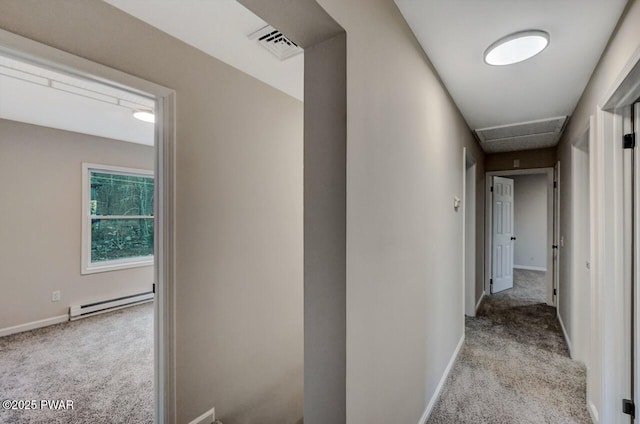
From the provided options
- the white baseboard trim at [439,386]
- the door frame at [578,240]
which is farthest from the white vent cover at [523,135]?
the white baseboard trim at [439,386]

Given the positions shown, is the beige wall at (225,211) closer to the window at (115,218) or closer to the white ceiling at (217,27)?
the white ceiling at (217,27)

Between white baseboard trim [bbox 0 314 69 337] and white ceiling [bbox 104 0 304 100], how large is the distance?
4.00m

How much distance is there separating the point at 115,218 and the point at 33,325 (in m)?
1.60

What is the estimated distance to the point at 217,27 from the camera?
1583 millimetres

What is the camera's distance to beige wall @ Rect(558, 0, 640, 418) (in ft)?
4.44

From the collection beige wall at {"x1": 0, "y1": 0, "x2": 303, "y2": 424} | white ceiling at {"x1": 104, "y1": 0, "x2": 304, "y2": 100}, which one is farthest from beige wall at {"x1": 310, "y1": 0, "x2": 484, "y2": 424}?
beige wall at {"x1": 0, "y1": 0, "x2": 303, "y2": 424}

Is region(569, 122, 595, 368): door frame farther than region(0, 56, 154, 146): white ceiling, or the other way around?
region(569, 122, 595, 368): door frame

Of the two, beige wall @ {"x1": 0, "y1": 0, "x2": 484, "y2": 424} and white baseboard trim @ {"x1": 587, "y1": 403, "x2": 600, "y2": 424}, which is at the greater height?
beige wall @ {"x1": 0, "y1": 0, "x2": 484, "y2": 424}

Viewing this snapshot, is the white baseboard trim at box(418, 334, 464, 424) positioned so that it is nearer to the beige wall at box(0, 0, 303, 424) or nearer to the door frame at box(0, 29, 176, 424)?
the beige wall at box(0, 0, 303, 424)

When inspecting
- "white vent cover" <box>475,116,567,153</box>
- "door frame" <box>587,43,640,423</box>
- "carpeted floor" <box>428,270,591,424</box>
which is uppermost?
"white vent cover" <box>475,116,567,153</box>

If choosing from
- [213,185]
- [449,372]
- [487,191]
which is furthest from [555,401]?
[487,191]

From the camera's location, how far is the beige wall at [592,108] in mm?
1353

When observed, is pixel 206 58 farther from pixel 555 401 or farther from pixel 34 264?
pixel 34 264

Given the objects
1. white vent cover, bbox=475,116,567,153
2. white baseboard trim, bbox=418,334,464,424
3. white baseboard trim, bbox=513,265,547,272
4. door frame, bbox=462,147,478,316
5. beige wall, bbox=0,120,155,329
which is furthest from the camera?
white baseboard trim, bbox=513,265,547,272
